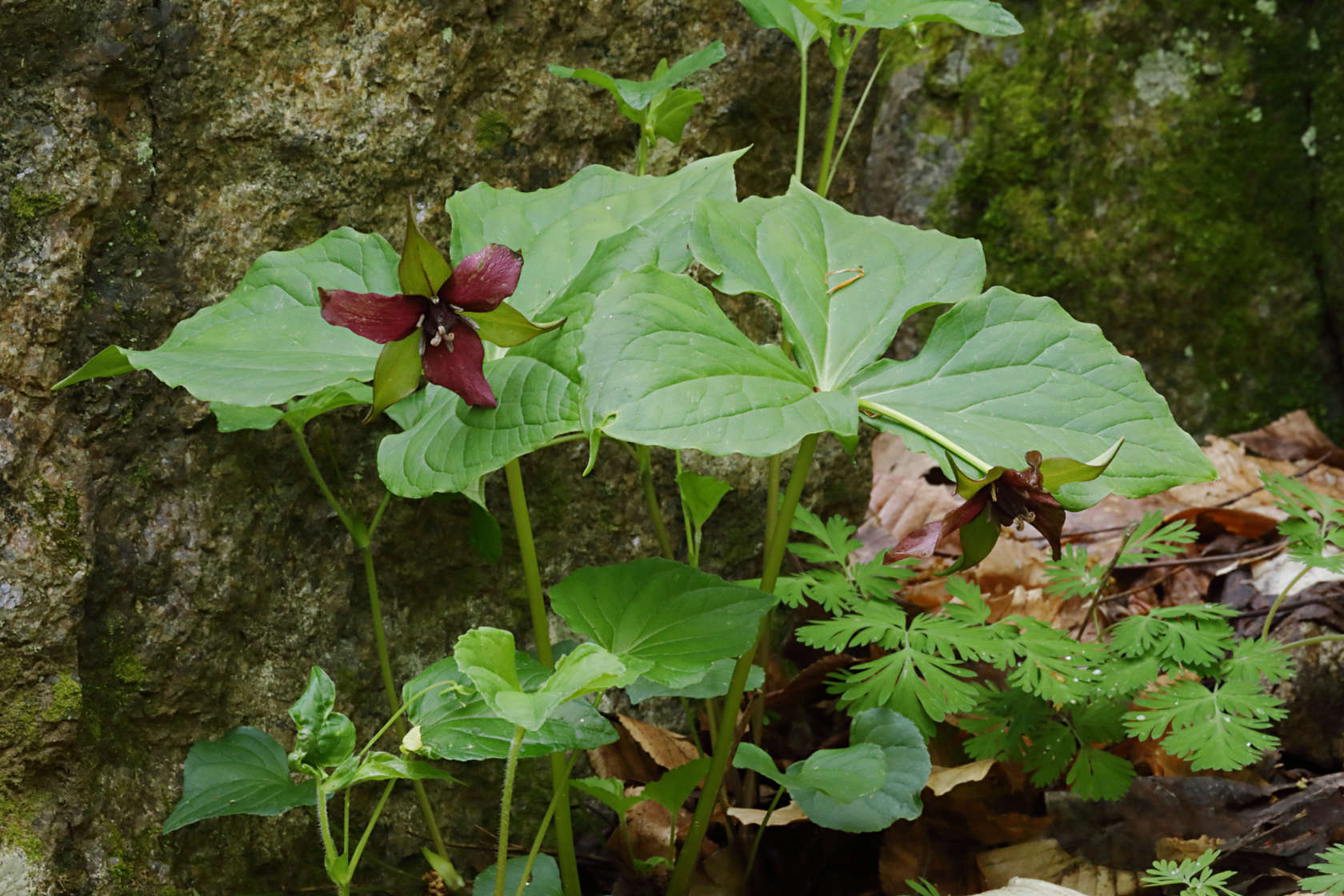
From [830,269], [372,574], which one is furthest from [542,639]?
[830,269]

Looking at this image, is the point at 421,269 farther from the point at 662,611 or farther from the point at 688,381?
the point at 662,611

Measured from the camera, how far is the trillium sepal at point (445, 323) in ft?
4.31

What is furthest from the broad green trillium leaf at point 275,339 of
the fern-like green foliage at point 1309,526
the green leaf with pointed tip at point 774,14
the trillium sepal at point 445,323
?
the fern-like green foliage at point 1309,526

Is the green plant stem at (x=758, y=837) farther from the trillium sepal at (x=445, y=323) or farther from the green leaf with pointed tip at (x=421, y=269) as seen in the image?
the green leaf with pointed tip at (x=421, y=269)

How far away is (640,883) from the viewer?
185 cm

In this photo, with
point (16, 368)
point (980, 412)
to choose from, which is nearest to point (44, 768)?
point (16, 368)

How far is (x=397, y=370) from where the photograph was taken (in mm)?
1351

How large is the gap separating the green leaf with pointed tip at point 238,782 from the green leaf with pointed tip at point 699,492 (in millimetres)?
776

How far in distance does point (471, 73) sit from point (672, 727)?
1.41 m

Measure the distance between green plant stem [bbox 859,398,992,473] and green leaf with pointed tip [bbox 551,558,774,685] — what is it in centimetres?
31

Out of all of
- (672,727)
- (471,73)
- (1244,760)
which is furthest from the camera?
(672,727)

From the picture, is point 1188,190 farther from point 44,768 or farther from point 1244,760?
point 44,768

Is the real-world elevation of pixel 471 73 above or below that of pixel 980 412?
above

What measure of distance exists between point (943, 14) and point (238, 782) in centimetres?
176
